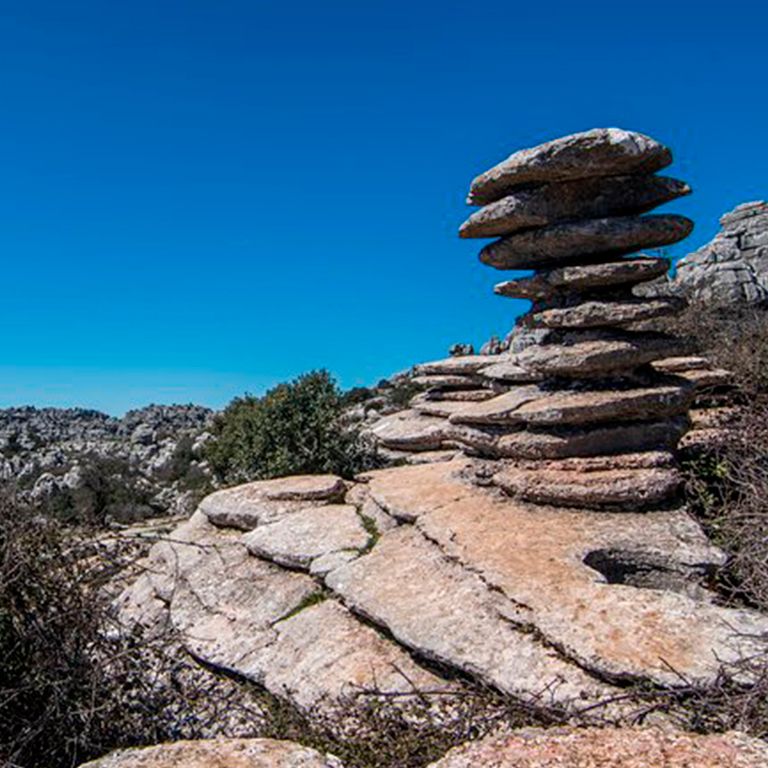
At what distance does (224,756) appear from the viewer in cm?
331

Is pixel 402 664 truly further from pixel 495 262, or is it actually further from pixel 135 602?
pixel 495 262

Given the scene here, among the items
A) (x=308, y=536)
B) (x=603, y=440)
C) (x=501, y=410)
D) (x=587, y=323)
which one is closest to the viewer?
(x=603, y=440)

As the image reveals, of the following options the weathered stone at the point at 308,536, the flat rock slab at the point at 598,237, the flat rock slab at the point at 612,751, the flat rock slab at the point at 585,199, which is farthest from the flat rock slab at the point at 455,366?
the flat rock slab at the point at 612,751

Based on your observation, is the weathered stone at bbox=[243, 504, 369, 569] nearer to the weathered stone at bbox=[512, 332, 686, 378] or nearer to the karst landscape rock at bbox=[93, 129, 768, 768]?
the karst landscape rock at bbox=[93, 129, 768, 768]

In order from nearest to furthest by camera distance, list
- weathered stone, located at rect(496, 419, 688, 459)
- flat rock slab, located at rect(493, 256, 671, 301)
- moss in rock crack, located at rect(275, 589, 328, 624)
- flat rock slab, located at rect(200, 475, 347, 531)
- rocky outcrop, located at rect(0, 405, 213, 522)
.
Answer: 1. moss in rock crack, located at rect(275, 589, 328, 624)
2. weathered stone, located at rect(496, 419, 688, 459)
3. flat rock slab, located at rect(493, 256, 671, 301)
4. flat rock slab, located at rect(200, 475, 347, 531)
5. rocky outcrop, located at rect(0, 405, 213, 522)

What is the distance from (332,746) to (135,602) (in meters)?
4.91

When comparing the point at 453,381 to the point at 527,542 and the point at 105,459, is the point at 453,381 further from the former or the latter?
the point at 105,459

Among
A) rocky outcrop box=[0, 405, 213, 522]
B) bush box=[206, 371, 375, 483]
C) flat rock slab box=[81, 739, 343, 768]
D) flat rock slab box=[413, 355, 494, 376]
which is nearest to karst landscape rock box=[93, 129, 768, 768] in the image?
flat rock slab box=[81, 739, 343, 768]

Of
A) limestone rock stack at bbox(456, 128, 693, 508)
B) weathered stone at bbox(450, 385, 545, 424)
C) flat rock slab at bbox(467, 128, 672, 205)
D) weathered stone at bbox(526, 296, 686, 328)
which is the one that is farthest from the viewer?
weathered stone at bbox(450, 385, 545, 424)

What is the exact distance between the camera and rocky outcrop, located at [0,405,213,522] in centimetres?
1514

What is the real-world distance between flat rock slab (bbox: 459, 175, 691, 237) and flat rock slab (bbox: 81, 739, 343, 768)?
6.94 metres

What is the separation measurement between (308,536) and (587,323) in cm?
416

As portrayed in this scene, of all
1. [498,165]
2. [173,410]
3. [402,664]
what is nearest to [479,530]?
[402,664]

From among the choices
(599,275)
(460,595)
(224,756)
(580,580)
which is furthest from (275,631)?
(599,275)
